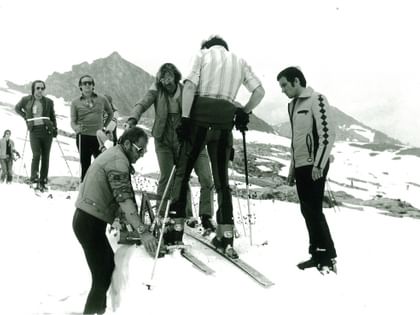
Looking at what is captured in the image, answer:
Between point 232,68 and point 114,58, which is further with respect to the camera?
point 114,58

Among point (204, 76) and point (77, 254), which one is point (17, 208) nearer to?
point (77, 254)

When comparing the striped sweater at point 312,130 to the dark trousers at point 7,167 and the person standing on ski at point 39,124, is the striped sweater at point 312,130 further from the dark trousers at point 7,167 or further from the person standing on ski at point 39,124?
the dark trousers at point 7,167

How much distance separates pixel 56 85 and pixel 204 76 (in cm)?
10642

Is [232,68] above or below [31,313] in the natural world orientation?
above

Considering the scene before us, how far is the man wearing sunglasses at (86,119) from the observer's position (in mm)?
7512

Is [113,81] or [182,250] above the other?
[113,81]

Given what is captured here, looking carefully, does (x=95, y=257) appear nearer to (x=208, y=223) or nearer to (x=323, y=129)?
(x=208, y=223)

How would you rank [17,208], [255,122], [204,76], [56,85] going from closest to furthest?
[204,76], [17,208], [56,85], [255,122]

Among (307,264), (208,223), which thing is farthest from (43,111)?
(307,264)

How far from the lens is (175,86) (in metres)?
5.65

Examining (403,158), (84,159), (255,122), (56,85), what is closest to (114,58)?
(56,85)

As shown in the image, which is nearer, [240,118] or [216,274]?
[216,274]

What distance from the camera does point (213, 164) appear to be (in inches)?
191

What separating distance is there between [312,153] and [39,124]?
6188 mm
